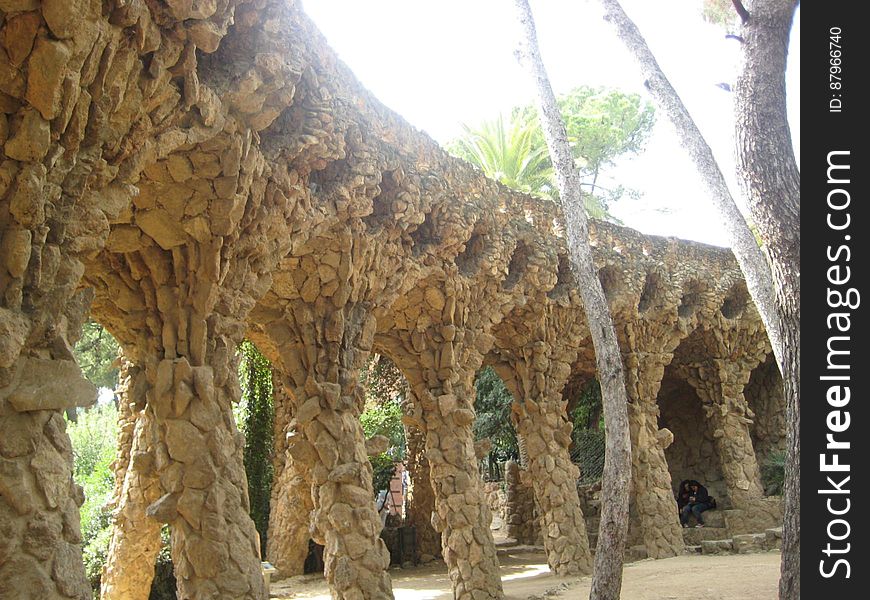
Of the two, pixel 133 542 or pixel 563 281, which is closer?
pixel 133 542

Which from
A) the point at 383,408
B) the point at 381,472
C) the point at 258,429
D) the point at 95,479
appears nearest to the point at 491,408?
the point at 383,408

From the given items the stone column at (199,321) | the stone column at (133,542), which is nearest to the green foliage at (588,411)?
the stone column at (133,542)

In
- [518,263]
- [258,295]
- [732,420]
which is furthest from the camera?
[732,420]

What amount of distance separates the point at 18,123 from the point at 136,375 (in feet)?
11.2

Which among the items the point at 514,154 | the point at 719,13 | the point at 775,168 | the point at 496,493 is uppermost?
the point at 514,154

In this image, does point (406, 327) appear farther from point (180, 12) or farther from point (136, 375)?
point (180, 12)

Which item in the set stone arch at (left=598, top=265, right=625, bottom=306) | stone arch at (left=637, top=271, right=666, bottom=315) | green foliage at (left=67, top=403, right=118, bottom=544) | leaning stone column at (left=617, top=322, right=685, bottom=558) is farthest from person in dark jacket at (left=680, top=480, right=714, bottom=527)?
green foliage at (left=67, top=403, right=118, bottom=544)

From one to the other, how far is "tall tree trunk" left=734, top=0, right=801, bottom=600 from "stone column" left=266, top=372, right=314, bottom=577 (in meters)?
9.69

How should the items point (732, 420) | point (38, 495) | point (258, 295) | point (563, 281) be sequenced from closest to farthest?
1. point (38, 495)
2. point (258, 295)
3. point (563, 281)
4. point (732, 420)

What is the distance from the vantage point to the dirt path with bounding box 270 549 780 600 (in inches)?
379

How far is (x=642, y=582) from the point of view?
36.1 ft

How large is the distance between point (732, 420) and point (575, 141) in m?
10.3

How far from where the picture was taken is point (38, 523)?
13.4 ft

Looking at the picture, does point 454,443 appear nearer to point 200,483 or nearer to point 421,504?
point 200,483
